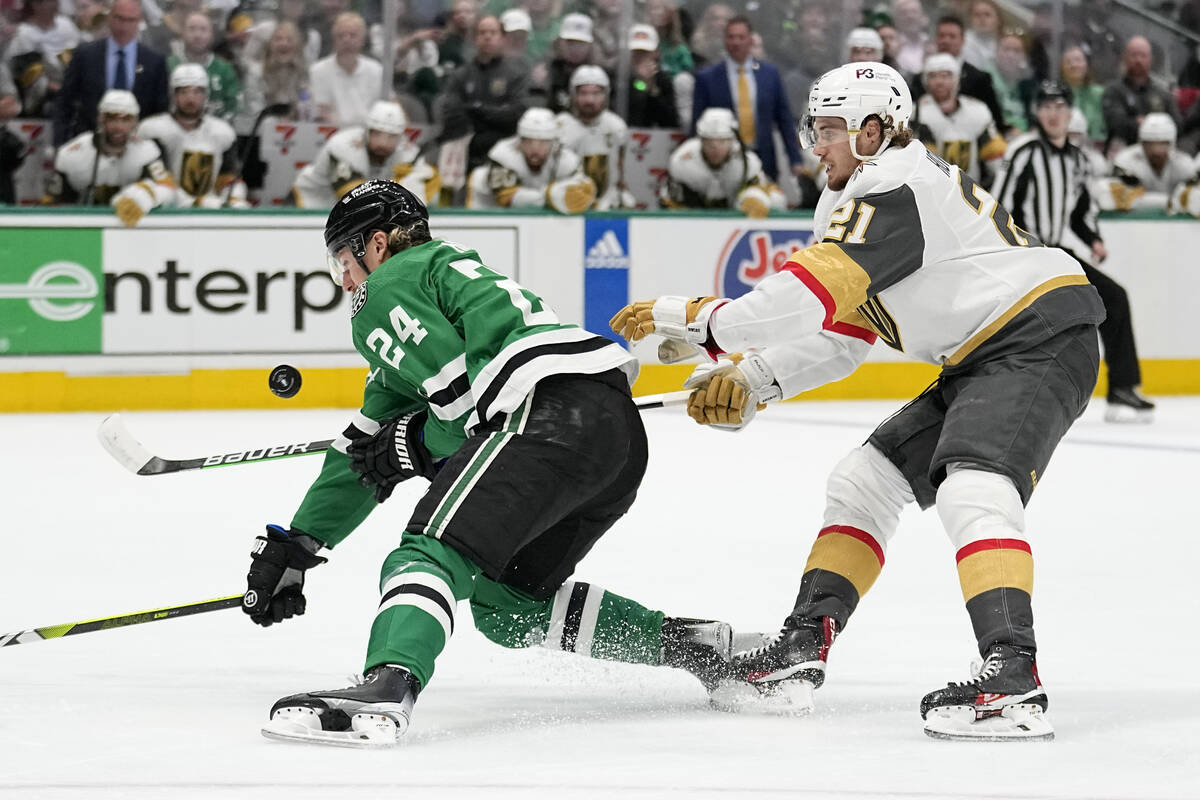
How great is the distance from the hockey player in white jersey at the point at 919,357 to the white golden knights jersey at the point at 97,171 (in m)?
5.88

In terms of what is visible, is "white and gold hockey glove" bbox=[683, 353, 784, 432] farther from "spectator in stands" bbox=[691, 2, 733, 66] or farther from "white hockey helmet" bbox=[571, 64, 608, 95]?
"spectator in stands" bbox=[691, 2, 733, 66]

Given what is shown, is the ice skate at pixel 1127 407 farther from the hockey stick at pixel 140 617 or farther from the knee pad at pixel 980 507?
the hockey stick at pixel 140 617

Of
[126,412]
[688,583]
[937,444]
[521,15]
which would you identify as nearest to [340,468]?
[937,444]

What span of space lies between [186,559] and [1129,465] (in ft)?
12.5

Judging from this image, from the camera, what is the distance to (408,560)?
2.97 meters

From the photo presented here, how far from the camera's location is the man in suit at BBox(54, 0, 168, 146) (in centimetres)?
885

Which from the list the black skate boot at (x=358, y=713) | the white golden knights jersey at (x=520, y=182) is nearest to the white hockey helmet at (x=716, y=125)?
the white golden knights jersey at (x=520, y=182)

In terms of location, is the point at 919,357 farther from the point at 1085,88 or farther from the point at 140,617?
the point at 1085,88

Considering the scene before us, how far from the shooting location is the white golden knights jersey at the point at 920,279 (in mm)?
3127

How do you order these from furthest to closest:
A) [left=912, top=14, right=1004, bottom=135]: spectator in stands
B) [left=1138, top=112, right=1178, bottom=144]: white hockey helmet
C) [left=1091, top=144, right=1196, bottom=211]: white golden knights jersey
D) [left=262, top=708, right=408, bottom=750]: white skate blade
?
[left=1138, top=112, right=1178, bottom=144]: white hockey helmet < [left=1091, top=144, right=1196, bottom=211]: white golden knights jersey < [left=912, top=14, right=1004, bottom=135]: spectator in stands < [left=262, top=708, right=408, bottom=750]: white skate blade

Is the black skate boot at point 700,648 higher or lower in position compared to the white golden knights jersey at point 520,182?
higher

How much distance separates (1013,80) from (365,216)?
854 centimetres

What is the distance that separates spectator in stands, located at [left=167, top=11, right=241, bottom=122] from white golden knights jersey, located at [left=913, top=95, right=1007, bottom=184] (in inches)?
141

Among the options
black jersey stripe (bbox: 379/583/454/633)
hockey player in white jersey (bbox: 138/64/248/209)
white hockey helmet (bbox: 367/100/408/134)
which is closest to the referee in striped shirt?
white hockey helmet (bbox: 367/100/408/134)
